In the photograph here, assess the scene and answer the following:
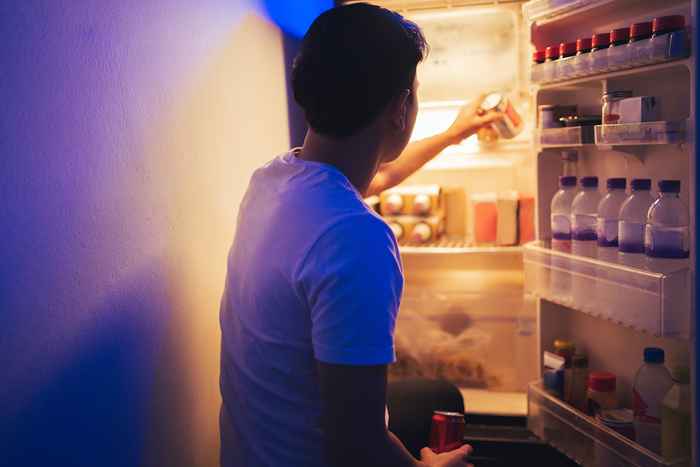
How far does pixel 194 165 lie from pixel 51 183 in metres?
0.43

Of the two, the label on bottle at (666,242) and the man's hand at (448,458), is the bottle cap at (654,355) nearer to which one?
the label on bottle at (666,242)

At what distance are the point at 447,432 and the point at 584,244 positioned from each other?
62cm

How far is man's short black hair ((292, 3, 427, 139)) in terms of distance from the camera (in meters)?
1.01

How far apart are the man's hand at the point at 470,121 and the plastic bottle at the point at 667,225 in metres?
0.53

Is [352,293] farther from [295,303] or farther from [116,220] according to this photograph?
[116,220]

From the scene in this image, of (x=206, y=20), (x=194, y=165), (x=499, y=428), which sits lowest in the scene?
(x=499, y=428)

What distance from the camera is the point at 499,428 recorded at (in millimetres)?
1941

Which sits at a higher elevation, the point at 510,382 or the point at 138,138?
the point at 138,138

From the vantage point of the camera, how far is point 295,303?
3.25ft

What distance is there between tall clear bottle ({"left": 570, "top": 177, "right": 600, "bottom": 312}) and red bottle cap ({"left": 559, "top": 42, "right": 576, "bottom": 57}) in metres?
0.29

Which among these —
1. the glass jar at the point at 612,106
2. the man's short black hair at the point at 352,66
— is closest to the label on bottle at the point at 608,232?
the glass jar at the point at 612,106

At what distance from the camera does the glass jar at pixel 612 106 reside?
1.47 meters

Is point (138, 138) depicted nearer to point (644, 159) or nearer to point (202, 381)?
point (202, 381)

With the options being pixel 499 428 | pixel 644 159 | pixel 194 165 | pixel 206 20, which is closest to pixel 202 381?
pixel 194 165
